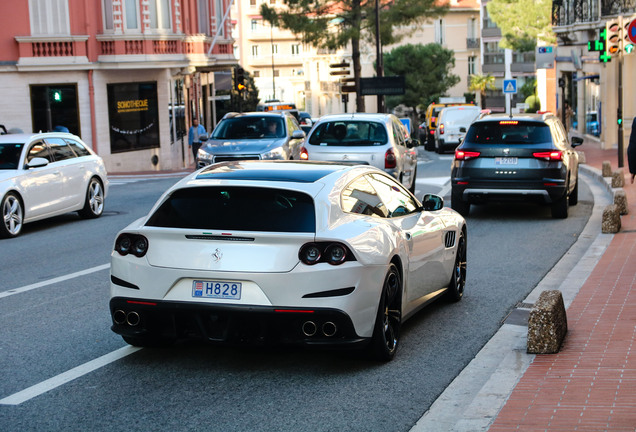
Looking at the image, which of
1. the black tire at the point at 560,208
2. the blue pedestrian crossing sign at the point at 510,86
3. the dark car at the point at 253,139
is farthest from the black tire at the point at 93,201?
the blue pedestrian crossing sign at the point at 510,86

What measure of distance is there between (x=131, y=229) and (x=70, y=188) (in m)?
10.7

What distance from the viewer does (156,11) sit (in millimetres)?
38938

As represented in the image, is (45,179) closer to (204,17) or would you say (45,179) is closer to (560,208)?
(560,208)

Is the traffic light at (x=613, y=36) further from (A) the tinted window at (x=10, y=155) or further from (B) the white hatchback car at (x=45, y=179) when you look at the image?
(A) the tinted window at (x=10, y=155)

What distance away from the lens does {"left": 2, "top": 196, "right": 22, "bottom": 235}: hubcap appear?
1566 centimetres

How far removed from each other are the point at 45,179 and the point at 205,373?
1044 cm

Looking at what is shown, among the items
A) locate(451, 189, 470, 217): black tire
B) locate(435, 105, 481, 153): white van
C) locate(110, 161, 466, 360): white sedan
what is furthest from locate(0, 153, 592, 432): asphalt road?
locate(435, 105, 481, 153): white van

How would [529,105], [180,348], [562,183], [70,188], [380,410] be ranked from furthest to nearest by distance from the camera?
[529,105] → [70,188] → [562,183] → [180,348] → [380,410]

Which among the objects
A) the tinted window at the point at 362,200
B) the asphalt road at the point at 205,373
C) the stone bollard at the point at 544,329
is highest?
the tinted window at the point at 362,200

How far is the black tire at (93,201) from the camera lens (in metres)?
18.1

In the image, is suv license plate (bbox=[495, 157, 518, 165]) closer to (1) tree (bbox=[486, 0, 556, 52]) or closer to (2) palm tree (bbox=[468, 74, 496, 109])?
(1) tree (bbox=[486, 0, 556, 52])

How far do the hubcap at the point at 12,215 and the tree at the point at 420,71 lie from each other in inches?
2898

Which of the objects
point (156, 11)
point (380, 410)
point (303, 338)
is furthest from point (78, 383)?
point (156, 11)

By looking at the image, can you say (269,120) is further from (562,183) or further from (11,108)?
(11,108)
